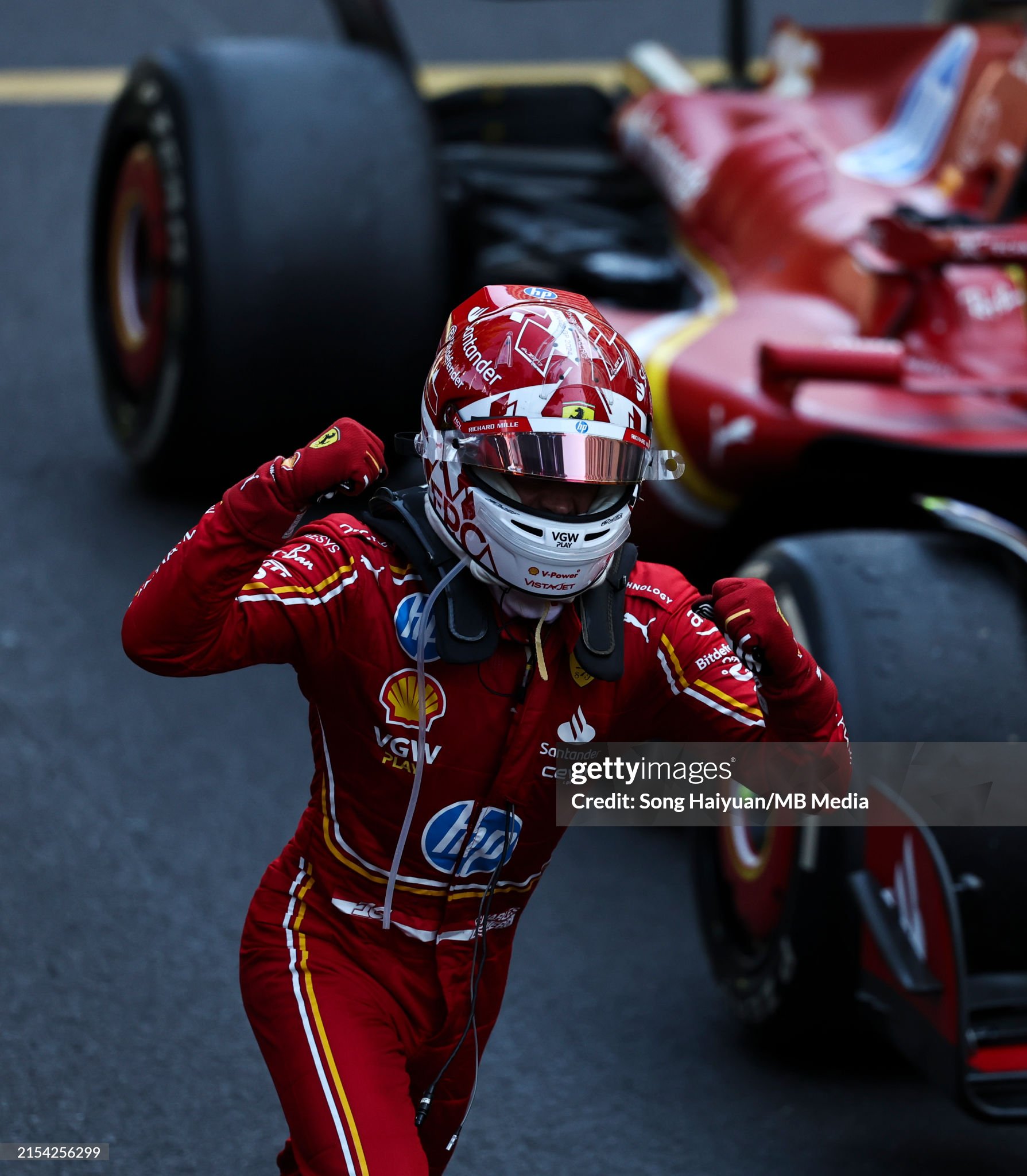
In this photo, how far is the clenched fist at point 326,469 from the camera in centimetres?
212

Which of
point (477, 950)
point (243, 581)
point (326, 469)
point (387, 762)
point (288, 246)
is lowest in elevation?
point (288, 246)

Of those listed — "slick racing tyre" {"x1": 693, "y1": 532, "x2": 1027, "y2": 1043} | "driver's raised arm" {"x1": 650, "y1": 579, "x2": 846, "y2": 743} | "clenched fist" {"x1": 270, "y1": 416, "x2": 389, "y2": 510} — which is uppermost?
"clenched fist" {"x1": 270, "y1": 416, "x2": 389, "y2": 510}

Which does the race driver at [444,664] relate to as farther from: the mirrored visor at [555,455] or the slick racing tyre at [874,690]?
the slick racing tyre at [874,690]

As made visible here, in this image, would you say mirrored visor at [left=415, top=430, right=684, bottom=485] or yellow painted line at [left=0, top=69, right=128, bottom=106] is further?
yellow painted line at [left=0, top=69, right=128, bottom=106]

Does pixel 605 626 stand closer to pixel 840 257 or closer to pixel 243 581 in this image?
pixel 243 581

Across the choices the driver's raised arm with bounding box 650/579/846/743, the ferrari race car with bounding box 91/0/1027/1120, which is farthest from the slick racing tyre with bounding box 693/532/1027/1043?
the driver's raised arm with bounding box 650/579/846/743

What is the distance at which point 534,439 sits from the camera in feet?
7.07

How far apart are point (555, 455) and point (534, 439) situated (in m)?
0.03

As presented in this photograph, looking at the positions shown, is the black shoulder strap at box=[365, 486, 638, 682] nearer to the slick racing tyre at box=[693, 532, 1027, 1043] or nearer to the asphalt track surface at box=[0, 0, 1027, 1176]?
the slick racing tyre at box=[693, 532, 1027, 1043]

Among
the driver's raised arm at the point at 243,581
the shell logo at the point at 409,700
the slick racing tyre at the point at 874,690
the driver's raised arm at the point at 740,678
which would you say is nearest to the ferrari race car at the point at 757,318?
the slick racing tyre at the point at 874,690

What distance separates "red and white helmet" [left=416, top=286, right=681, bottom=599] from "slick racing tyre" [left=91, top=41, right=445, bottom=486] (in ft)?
9.26

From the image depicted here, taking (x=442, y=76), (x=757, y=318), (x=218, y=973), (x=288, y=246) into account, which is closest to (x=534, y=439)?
(x=218, y=973)

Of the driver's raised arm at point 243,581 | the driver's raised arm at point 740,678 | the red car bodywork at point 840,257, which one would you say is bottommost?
the red car bodywork at point 840,257

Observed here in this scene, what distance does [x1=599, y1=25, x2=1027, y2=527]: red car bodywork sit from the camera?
3.69 metres
